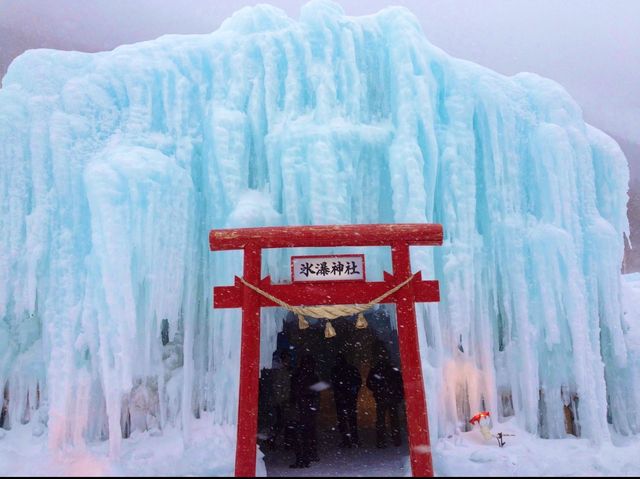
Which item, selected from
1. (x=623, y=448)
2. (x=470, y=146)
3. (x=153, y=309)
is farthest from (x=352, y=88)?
(x=623, y=448)

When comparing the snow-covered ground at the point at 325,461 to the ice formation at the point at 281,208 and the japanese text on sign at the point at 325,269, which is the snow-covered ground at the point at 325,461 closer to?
the ice formation at the point at 281,208

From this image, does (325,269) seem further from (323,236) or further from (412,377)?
(412,377)

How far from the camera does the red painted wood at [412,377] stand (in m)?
4.15

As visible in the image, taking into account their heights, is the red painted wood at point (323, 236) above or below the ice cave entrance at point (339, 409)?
above

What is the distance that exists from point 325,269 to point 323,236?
31 cm

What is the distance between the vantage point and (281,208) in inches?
234

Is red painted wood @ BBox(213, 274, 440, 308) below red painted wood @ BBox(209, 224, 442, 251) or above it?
below

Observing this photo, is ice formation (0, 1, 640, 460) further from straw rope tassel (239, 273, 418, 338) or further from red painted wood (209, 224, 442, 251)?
straw rope tassel (239, 273, 418, 338)

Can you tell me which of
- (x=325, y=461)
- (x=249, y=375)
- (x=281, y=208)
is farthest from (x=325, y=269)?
(x=325, y=461)

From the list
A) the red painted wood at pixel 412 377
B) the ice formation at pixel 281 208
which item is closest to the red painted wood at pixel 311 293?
the red painted wood at pixel 412 377

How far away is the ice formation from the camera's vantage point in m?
5.33

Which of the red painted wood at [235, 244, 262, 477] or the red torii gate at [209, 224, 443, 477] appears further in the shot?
→ the red torii gate at [209, 224, 443, 477]

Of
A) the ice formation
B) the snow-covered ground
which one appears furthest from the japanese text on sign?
the snow-covered ground

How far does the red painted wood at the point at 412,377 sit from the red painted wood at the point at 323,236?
0.14 metres
